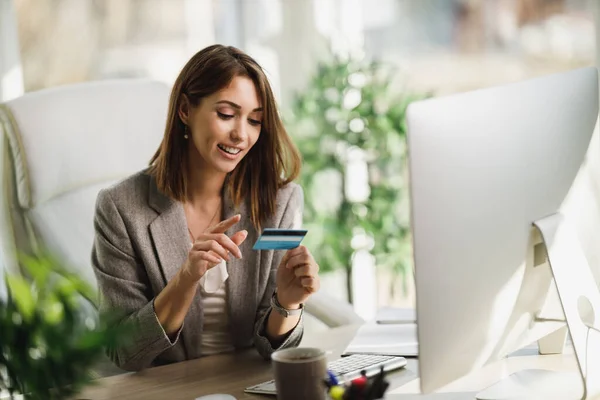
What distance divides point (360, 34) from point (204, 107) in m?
1.82

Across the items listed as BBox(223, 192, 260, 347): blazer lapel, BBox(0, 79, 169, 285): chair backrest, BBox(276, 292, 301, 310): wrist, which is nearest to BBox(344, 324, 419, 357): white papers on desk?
BBox(276, 292, 301, 310): wrist

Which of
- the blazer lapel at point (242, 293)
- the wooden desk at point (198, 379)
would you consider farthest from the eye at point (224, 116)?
the wooden desk at point (198, 379)

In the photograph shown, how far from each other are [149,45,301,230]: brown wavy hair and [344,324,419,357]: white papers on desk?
36 centimetres

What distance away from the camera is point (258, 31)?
145 inches

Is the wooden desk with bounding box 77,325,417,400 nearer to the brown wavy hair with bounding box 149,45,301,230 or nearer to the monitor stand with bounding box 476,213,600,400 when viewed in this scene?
the monitor stand with bounding box 476,213,600,400

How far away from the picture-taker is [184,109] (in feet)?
5.94

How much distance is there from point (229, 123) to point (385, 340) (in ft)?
1.81

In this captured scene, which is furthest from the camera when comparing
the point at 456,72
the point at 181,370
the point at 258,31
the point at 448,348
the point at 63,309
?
the point at 258,31

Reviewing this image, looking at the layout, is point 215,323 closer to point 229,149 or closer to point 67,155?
point 229,149

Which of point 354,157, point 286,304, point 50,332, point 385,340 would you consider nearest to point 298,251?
Answer: point 286,304

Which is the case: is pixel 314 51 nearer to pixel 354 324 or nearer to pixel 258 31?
pixel 258 31

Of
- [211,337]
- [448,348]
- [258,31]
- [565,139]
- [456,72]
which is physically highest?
[258,31]

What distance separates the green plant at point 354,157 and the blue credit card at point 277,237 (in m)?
1.78

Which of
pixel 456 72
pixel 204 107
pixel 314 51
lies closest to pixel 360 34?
pixel 314 51
